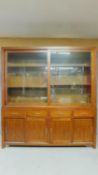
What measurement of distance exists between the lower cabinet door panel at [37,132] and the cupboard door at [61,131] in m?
0.14

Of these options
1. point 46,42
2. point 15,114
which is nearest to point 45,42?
point 46,42

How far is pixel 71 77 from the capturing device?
4.11 meters

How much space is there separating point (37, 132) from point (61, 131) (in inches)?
18.2

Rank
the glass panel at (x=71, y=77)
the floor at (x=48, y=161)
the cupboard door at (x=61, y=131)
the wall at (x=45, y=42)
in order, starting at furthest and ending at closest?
the wall at (x=45, y=42) → the glass panel at (x=71, y=77) → the cupboard door at (x=61, y=131) → the floor at (x=48, y=161)

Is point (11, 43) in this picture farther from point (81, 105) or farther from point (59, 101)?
point (81, 105)

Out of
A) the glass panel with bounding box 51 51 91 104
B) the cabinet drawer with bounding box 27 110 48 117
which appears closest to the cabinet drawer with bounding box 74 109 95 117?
the glass panel with bounding box 51 51 91 104

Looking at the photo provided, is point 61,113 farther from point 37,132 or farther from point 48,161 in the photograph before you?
point 48,161

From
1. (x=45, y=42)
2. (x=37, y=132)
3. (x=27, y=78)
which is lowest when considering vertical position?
(x=37, y=132)

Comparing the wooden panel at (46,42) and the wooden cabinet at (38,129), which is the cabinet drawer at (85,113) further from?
the wooden panel at (46,42)

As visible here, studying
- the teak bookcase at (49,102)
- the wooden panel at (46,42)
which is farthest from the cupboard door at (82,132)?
the wooden panel at (46,42)

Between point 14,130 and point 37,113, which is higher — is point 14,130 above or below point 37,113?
below

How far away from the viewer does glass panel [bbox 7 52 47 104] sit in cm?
405

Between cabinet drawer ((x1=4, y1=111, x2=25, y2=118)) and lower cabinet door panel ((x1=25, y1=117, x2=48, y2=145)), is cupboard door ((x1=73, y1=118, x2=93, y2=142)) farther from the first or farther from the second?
cabinet drawer ((x1=4, y1=111, x2=25, y2=118))

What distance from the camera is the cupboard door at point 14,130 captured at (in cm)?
385
